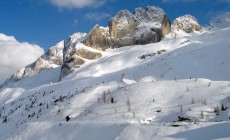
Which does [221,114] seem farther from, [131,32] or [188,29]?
[188,29]

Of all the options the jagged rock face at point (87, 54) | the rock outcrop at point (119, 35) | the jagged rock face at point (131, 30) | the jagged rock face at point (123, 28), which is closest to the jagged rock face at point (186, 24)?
the rock outcrop at point (119, 35)

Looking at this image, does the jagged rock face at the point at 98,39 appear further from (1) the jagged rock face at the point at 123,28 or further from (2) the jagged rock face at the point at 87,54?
(2) the jagged rock face at the point at 87,54

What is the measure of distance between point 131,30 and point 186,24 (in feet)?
110

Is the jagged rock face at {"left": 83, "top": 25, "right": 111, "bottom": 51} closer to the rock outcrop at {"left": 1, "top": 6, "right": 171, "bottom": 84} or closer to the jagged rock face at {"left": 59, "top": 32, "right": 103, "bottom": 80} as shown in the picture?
the rock outcrop at {"left": 1, "top": 6, "right": 171, "bottom": 84}

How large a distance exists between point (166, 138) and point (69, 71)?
238ft

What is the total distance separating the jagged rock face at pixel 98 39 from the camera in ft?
322

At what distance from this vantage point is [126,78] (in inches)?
1726

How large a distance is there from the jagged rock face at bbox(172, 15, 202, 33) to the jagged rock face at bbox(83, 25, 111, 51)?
3478 centimetres

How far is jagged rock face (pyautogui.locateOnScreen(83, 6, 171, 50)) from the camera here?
101 m

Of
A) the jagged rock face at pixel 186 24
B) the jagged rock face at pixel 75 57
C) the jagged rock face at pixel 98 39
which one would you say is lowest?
the jagged rock face at pixel 75 57

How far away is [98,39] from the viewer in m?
100

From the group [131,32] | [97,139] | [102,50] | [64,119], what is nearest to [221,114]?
[97,139]

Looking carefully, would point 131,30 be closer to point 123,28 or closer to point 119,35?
point 123,28

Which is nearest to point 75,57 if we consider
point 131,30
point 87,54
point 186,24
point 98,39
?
point 87,54
